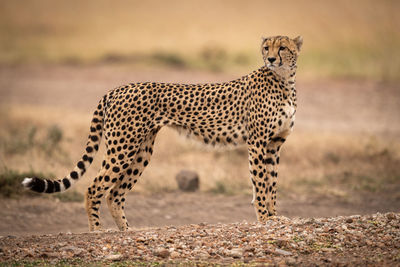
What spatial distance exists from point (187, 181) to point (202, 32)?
700 inches

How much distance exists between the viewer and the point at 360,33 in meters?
21.8

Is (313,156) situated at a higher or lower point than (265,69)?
lower

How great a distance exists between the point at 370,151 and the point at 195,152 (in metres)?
2.67

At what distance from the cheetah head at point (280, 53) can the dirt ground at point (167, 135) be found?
217cm

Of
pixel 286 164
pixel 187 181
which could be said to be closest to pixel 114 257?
pixel 187 181

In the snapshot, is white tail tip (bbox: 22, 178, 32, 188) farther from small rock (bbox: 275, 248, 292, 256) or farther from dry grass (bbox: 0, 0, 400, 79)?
dry grass (bbox: 0, 0, 400, 79)

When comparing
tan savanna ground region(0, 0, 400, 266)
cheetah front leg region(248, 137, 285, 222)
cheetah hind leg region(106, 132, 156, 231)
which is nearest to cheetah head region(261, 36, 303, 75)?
cheetah front leg region(248, 137, 285, 222)

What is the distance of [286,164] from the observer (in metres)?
9.89

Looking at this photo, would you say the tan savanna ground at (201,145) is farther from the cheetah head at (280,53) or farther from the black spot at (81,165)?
the cheetah head at (280,53)

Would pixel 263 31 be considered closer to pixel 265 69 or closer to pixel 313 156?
pixel 313 156

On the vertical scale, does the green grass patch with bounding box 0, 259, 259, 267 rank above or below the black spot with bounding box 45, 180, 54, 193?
below

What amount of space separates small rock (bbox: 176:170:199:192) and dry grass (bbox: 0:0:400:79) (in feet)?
31.5

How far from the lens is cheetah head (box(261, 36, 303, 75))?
237 inches

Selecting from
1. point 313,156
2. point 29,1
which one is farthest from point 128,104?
point 29,1
